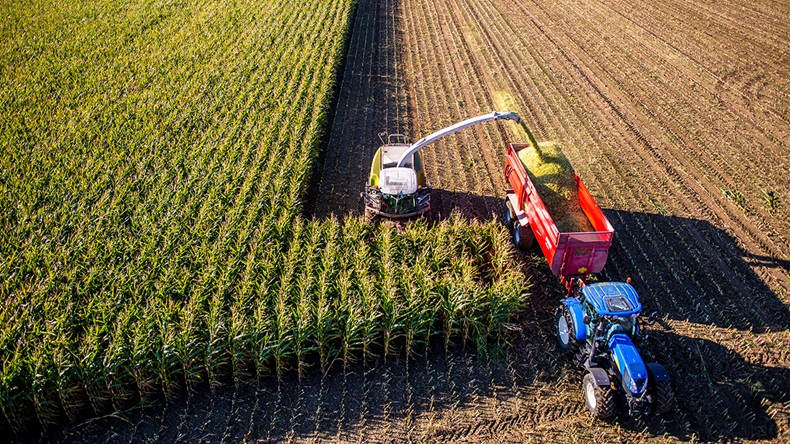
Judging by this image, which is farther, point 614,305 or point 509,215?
point 509,215

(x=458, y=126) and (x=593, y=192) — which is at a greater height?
(x=458, y=126)

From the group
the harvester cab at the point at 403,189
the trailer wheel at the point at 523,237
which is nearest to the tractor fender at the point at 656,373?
the trailer wheel at the point at 523,237

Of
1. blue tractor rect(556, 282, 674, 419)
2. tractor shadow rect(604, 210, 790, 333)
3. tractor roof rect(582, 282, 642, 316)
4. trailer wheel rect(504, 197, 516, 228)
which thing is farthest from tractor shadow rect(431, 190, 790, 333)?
blue tractor rect(556, 282, 674, 419)

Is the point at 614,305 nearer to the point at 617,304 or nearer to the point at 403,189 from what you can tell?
the point at 617,304

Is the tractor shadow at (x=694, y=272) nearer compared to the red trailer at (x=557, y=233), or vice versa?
the red trailer at (x=557, y=233)

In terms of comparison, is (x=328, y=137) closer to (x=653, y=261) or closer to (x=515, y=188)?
(x=515, y=188)

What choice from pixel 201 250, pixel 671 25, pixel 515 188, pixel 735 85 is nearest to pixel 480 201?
pixel 515 188

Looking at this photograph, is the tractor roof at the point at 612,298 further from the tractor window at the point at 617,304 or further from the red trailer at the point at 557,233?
the red trailer at the point at 557,233

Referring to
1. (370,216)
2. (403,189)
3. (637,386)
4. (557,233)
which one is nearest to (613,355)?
(637,386)
